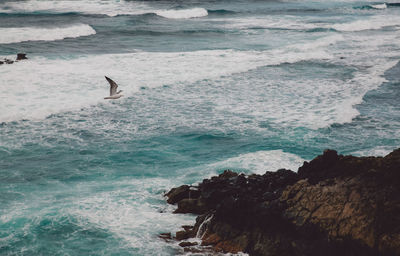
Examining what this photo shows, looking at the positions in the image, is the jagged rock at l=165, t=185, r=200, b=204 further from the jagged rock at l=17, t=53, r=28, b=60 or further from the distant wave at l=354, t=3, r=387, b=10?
the distant wave at l=354, t=3, r=387, b=10

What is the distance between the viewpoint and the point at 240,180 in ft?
33.6

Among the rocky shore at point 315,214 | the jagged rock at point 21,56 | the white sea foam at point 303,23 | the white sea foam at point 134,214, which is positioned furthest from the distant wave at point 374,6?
the rocky shore at point 315,214

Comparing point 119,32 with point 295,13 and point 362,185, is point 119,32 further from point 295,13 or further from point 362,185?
point 362,185

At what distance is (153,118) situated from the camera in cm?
1691

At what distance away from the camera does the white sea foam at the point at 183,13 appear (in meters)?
46.7

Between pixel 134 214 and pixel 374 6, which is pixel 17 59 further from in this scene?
pixel 374 6

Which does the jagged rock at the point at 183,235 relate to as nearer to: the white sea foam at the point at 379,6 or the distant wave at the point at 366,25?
the distant wave at the point at 366,25

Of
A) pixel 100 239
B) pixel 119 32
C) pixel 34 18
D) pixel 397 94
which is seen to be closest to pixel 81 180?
pixel 100 239

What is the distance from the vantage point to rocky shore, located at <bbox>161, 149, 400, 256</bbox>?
24.7 feet

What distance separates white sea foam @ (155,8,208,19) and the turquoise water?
10.5m

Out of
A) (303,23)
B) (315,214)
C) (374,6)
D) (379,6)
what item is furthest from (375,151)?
(379,6)

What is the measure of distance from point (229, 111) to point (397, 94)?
7.02m

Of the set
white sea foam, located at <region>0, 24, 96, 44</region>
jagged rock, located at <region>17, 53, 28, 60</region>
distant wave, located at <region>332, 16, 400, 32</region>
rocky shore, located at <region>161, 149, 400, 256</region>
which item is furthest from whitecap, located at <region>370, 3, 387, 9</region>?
rocky shore, located at <region>161, 149, 400, 256</region>

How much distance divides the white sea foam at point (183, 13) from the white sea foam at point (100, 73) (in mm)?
18198
